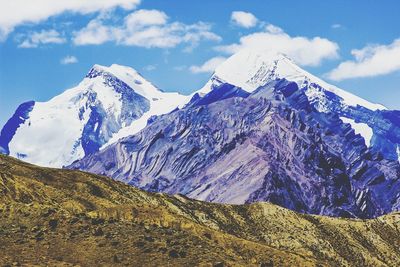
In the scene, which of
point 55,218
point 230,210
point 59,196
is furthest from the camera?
point 230,210

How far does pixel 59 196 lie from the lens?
100500 mm

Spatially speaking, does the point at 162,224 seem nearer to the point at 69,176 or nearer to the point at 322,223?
the point at 69,176

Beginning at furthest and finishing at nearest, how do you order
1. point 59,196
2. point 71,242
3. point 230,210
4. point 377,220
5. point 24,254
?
point 377,220 → point 230,210 → point 59,196 → point 71,242 → point 24,254

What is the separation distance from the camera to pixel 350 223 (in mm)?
162000

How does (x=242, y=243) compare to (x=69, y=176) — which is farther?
(x=69, y=176)

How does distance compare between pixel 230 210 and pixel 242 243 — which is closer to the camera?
pixel 242 243

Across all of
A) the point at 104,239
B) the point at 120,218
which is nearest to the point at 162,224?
the point at 120,218

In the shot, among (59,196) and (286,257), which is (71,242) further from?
(59,196)

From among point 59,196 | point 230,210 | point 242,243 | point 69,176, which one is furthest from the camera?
point 230,210

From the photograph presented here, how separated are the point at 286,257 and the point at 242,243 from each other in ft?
19.0

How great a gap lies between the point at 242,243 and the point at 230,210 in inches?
2989

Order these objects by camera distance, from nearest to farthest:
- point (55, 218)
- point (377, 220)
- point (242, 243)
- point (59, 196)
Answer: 1. point (55, 218)
2. point (242, 243)
3. point (59, 196)
4. point (377, 220)

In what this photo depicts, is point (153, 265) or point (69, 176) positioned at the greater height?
point (69, 176)

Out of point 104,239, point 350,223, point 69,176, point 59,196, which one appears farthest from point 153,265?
point 350,223
